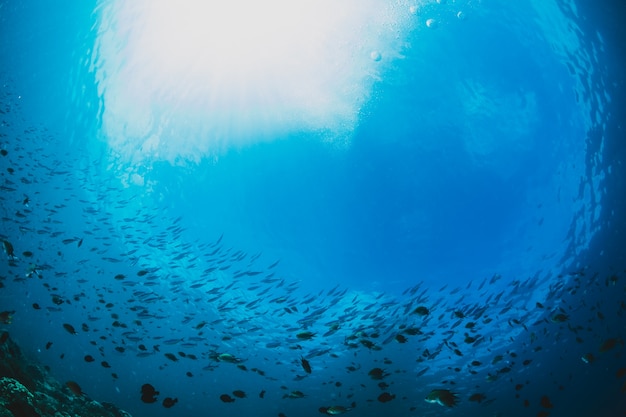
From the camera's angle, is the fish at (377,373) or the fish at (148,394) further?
the fish at (377,373)

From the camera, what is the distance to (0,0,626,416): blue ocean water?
1430 centimetres

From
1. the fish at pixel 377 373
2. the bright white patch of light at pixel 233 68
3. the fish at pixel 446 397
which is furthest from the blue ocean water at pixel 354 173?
the fish at pixel 446 397

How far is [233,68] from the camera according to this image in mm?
17391

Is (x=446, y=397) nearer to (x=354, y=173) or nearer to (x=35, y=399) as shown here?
(x=35, y=399)

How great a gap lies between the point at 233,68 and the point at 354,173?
28.0 feet

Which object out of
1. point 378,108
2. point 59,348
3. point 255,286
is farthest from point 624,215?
point 59,348

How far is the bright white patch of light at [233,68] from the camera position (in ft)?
48.6

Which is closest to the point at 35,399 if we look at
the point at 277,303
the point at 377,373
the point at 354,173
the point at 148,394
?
the point at 148,394

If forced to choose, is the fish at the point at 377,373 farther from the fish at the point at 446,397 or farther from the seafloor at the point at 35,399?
the seafloor at the point at 35,399

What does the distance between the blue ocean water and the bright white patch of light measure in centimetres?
10

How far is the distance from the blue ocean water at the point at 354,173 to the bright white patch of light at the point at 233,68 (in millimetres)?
103

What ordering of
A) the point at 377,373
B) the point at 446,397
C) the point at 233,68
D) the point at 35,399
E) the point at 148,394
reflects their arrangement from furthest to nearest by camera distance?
1. the point at 233,68
2. the point at 35,399
3. the point at 377,373
4. the point at 148,394
5. the point at 446,397

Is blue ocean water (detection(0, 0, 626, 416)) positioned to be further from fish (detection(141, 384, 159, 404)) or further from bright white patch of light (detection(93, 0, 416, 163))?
fish (detection(141, 384, 159, 404))

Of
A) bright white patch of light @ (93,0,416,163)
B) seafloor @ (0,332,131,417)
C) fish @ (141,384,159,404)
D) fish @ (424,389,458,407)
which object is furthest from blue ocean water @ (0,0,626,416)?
fish @ (141,384,159,404)
